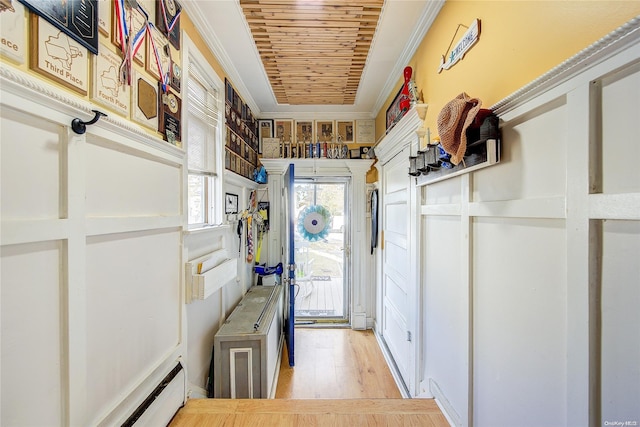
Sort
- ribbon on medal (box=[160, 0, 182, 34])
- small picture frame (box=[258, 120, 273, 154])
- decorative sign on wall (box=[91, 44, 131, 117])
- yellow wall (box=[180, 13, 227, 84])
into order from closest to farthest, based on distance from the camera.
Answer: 1. decorative sign on wall (box=[91, 44, 131, 117])
2. ribbon on medal (box=[160, 0, 182, 34])
3. yellow wall (box=[180, 13, 227, 84])
4. small picture frame (box=[258, 120, 273, 154])

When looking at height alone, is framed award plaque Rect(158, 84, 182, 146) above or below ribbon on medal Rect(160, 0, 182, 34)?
below

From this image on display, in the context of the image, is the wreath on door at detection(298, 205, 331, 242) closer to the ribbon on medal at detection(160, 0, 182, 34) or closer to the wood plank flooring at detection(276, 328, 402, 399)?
the wood plank flooring at detection(276, 328, 402, 399)

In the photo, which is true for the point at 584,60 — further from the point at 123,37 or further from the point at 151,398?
the point at 151,398

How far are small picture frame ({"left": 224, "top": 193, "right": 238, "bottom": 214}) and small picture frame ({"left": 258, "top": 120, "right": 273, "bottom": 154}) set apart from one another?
1074 millimetres

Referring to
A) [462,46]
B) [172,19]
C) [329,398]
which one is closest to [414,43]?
[462,46]

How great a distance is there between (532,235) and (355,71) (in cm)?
196

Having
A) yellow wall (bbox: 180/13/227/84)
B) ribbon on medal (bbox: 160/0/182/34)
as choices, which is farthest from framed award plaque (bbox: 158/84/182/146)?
yellow wall (bbox: 180/13/227/84)

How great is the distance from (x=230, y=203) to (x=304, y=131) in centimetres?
150

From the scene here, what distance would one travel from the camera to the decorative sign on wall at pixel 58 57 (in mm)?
631

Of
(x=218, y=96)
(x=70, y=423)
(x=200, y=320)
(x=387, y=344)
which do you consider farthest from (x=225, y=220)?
(x=387, y=344)

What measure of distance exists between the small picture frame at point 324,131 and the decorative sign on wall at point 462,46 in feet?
5.94

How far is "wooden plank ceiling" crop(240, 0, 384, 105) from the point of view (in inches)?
57.5

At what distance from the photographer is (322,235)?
3.30 m

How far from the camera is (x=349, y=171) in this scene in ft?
10.0
